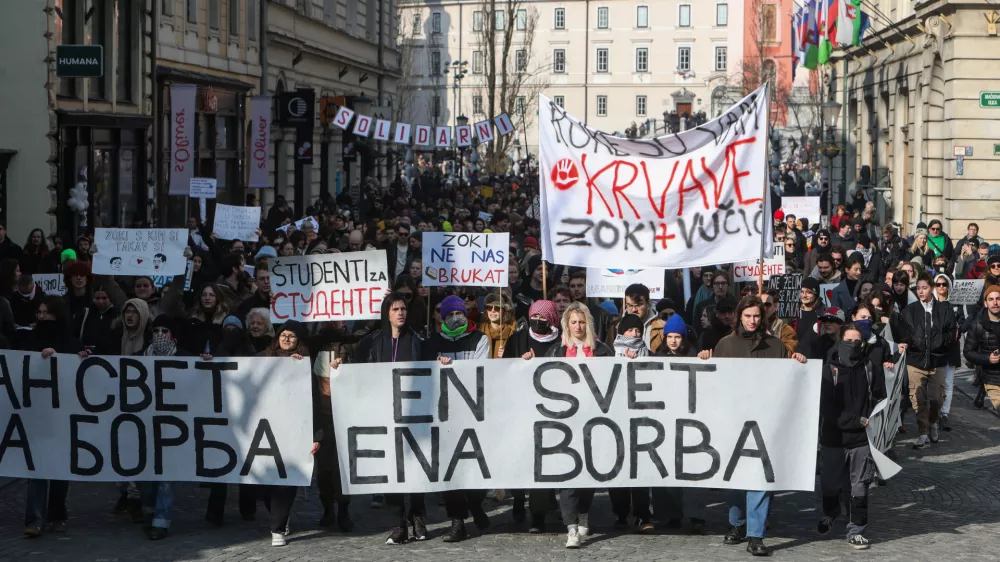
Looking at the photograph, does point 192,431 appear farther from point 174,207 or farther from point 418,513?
point 174,207

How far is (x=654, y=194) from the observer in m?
11.0

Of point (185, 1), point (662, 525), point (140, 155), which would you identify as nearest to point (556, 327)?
point (662, 525)

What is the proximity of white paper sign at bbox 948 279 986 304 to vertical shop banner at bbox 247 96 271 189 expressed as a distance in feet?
56.5

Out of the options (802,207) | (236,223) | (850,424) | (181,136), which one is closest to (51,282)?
(236,223)

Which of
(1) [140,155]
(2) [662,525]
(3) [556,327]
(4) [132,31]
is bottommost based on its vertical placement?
(2) [662,525]

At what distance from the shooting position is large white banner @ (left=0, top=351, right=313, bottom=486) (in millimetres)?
9953

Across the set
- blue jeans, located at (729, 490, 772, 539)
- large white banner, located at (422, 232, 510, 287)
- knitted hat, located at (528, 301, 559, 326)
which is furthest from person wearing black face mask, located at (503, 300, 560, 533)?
large white banner, located at (422, 232, 510, 287)

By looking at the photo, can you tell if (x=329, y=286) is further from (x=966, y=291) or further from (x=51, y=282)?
(x=966, y=291)

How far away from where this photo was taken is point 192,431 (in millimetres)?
10000

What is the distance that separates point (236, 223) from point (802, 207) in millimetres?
10867

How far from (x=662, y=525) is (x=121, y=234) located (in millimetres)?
6760

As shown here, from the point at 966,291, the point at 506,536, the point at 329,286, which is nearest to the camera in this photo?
the point at 506,536

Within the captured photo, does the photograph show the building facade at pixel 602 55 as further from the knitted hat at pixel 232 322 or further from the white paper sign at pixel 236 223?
the knitted hat at pixel 232 322

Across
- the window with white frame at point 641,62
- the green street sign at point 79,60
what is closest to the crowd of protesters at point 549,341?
the green street sign at point 79,60
